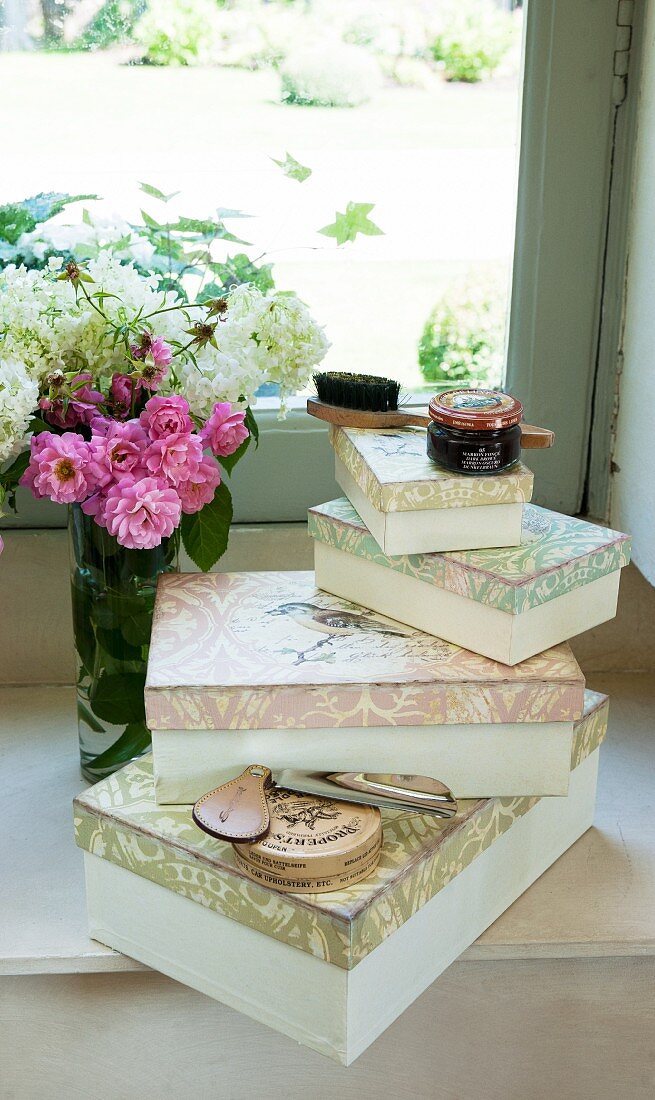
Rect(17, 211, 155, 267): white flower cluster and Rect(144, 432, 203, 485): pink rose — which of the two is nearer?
Rect(144, 432, 203, 485): pink rose

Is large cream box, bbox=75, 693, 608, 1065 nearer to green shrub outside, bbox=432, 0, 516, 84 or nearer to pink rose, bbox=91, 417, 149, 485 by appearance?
pink rose, bbox=91, 417, 149, 485

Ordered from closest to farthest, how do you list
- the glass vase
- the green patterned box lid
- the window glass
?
the green patterned box lid
the glass vase
the window glass

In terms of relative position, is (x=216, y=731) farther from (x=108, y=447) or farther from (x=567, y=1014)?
(x=567, y=1014)

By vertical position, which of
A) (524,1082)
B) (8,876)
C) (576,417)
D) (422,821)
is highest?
(576,417)

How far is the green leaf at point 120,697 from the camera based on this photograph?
83 centimetres

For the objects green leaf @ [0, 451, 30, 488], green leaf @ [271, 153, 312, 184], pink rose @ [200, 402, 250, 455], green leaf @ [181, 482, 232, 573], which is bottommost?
green leaf @ [181, 482, 232, 573]

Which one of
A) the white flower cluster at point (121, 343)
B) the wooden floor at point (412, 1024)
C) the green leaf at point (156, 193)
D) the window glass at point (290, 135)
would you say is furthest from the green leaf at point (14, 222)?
the wooden floor at point (412, 1024)

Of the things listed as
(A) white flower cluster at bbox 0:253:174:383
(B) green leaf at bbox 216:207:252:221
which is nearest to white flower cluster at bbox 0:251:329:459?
(A) white flower cluster at bbox 0:253:174:383

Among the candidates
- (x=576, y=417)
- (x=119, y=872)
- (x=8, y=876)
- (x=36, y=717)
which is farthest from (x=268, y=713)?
(x=576, y=417)

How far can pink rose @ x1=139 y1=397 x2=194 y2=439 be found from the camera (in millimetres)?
729

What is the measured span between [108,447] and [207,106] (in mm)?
399

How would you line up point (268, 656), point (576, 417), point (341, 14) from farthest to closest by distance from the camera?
point (576, 417), point (341, 14), point (268, 656)

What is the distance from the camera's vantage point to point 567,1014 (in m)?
0.79

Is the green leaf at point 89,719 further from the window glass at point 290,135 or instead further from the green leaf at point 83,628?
the window glass at point 290,135
